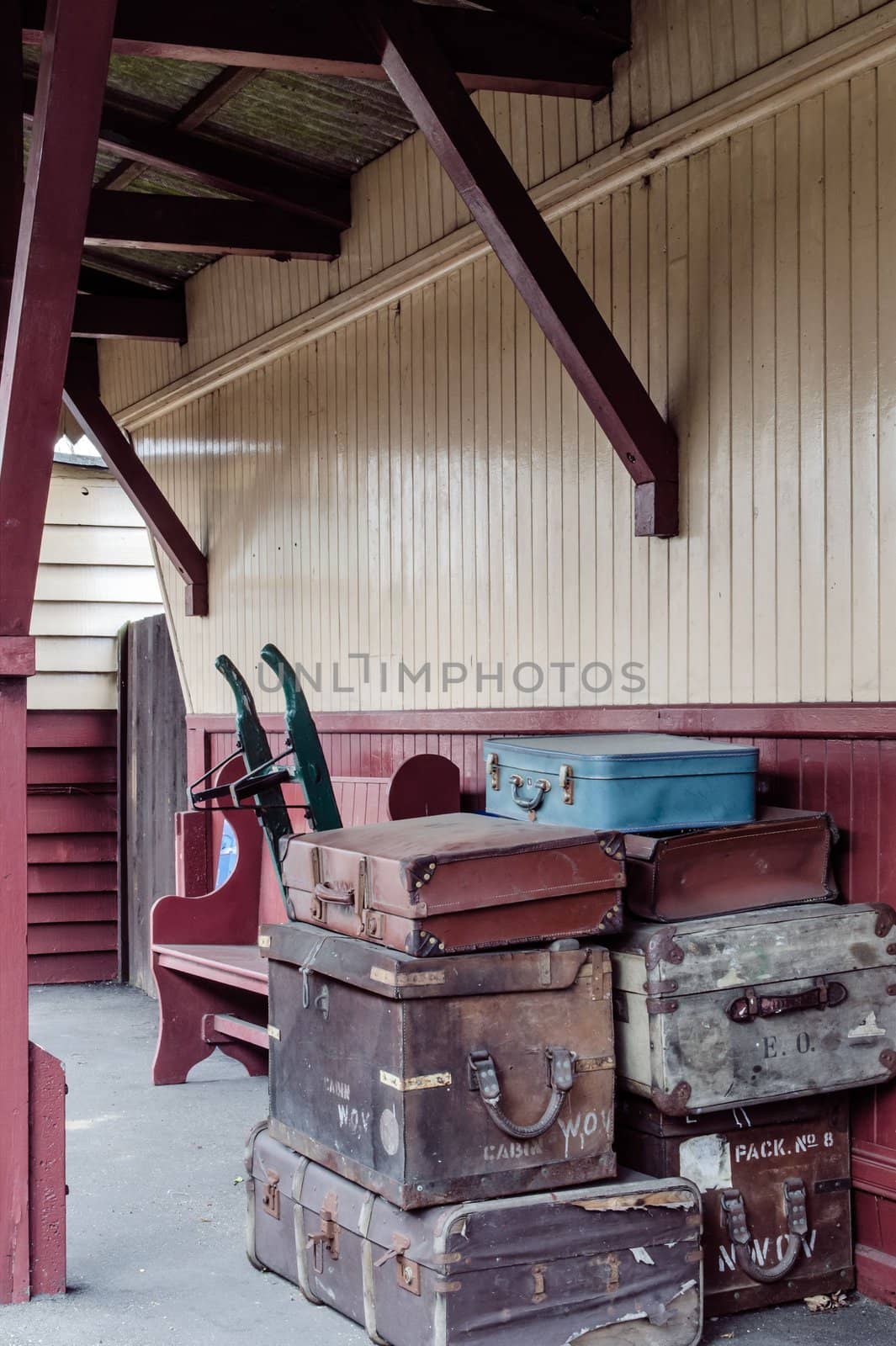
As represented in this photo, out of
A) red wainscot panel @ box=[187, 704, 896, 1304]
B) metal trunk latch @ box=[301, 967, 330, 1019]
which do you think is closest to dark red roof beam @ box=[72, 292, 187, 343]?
red wainscot panel @ box=[187, 704, 896, 1304]

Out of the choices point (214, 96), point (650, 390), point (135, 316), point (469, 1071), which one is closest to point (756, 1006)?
point (469, 1071)

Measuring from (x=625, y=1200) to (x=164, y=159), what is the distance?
478 centimetres

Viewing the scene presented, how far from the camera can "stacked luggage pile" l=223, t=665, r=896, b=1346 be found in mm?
3381

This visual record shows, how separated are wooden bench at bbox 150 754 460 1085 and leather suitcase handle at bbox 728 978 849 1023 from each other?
2307 millimetres

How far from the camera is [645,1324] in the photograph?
3438 mm

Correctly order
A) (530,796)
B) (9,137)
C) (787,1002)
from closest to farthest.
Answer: (787,1002) < (530,796) < (9,137)

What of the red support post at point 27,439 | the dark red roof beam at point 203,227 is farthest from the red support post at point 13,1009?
the dark red roof beam at point 203,227

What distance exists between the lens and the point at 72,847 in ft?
31.2

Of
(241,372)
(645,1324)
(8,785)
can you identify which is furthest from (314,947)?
A: (241,372)

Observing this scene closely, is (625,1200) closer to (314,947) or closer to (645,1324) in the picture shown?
(645,1324)

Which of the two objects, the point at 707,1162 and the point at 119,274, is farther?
the point at 119,274

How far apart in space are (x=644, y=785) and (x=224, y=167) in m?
3.92

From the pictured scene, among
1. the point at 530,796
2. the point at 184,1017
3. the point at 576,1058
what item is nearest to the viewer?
the point at 576,1058

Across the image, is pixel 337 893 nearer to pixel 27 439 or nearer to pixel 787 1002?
pixel 787 1002
